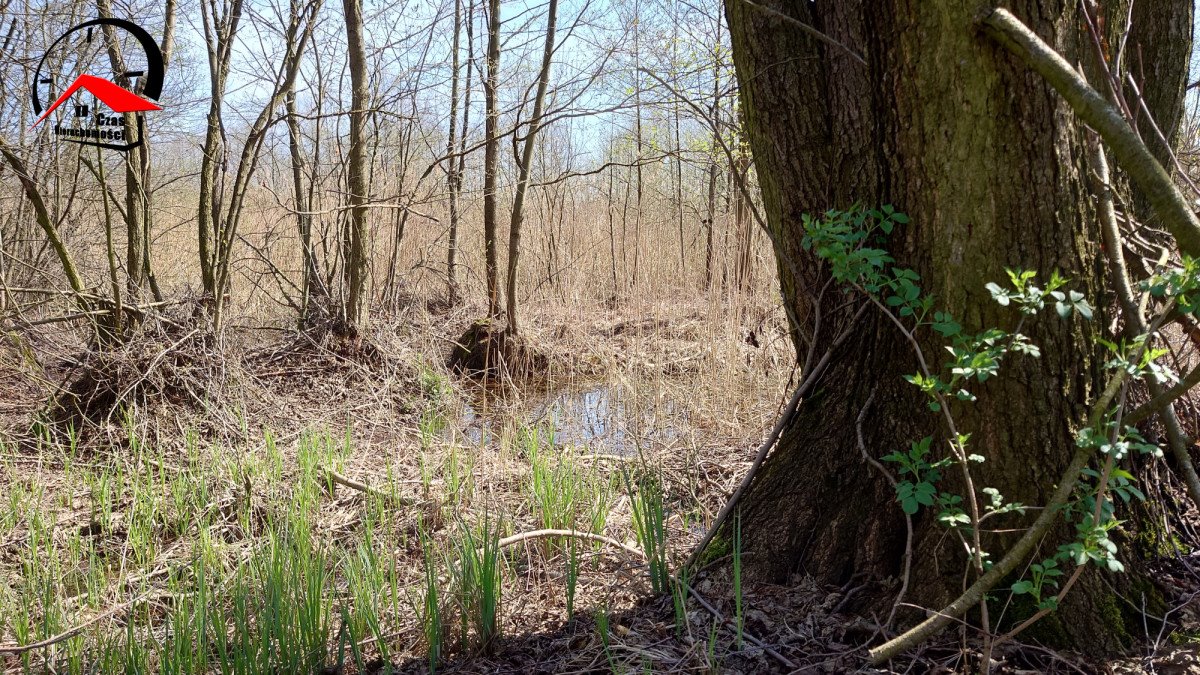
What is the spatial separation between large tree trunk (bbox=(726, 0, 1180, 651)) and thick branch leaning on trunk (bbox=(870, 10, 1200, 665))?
3.3 inches

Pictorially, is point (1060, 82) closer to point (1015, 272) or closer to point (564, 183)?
point (1015, 272)

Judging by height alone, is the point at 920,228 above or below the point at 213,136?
below

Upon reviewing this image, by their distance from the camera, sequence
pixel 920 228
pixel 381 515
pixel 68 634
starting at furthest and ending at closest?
1. pixel 381 515
2. pixel 68 634
3. pixel 920 228

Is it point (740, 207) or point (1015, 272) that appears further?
point (740, 207)

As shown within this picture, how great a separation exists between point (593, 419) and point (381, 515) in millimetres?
2188

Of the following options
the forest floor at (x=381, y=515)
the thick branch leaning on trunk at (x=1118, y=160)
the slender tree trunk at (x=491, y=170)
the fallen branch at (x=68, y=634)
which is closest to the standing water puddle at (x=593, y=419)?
the forest floor at (x=381, y=515)

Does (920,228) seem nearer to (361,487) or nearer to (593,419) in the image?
(361,487)

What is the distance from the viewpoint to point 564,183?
8.21 m

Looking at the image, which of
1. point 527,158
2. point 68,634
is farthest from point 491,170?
point 68,634

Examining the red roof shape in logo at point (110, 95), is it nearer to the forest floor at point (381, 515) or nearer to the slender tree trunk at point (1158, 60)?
the forest floor at point (381, 515)

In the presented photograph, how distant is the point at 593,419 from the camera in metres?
4.93

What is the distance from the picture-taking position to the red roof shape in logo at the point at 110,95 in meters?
4.37

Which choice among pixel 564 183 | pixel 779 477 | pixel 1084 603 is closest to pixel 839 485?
pixel 779 477

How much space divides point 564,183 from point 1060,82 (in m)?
6.94
